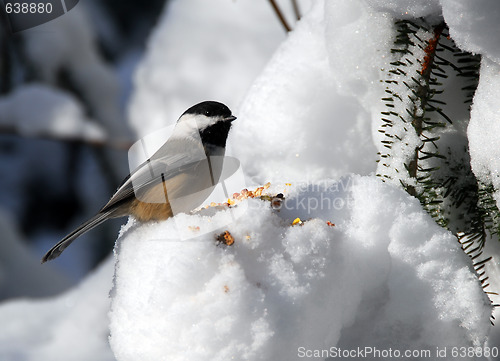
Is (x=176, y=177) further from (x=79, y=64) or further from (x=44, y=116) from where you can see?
(x=79, y=64)

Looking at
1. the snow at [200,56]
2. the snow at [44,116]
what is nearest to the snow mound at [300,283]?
the snow at [44,116]

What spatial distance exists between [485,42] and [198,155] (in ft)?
1.99

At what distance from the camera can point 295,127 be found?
2.82 ft

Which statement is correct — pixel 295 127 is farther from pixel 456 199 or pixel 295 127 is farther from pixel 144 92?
pixel 144 92

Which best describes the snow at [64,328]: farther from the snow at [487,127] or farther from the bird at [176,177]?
the snow at [487,127]

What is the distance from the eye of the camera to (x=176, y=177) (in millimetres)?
1003

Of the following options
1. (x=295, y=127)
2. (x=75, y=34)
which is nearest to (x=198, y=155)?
(x=295, y=127)

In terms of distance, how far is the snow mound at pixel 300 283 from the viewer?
0.53 metres

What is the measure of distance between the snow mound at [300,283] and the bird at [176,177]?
0.95 ft

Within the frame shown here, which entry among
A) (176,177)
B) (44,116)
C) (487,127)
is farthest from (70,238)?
(44,116)

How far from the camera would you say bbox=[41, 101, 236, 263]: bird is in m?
0.96

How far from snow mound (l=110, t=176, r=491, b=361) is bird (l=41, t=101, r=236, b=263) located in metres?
0.29

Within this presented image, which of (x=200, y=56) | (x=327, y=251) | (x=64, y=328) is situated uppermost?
(x=327, y=251)

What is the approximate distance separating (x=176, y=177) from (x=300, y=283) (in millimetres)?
497
